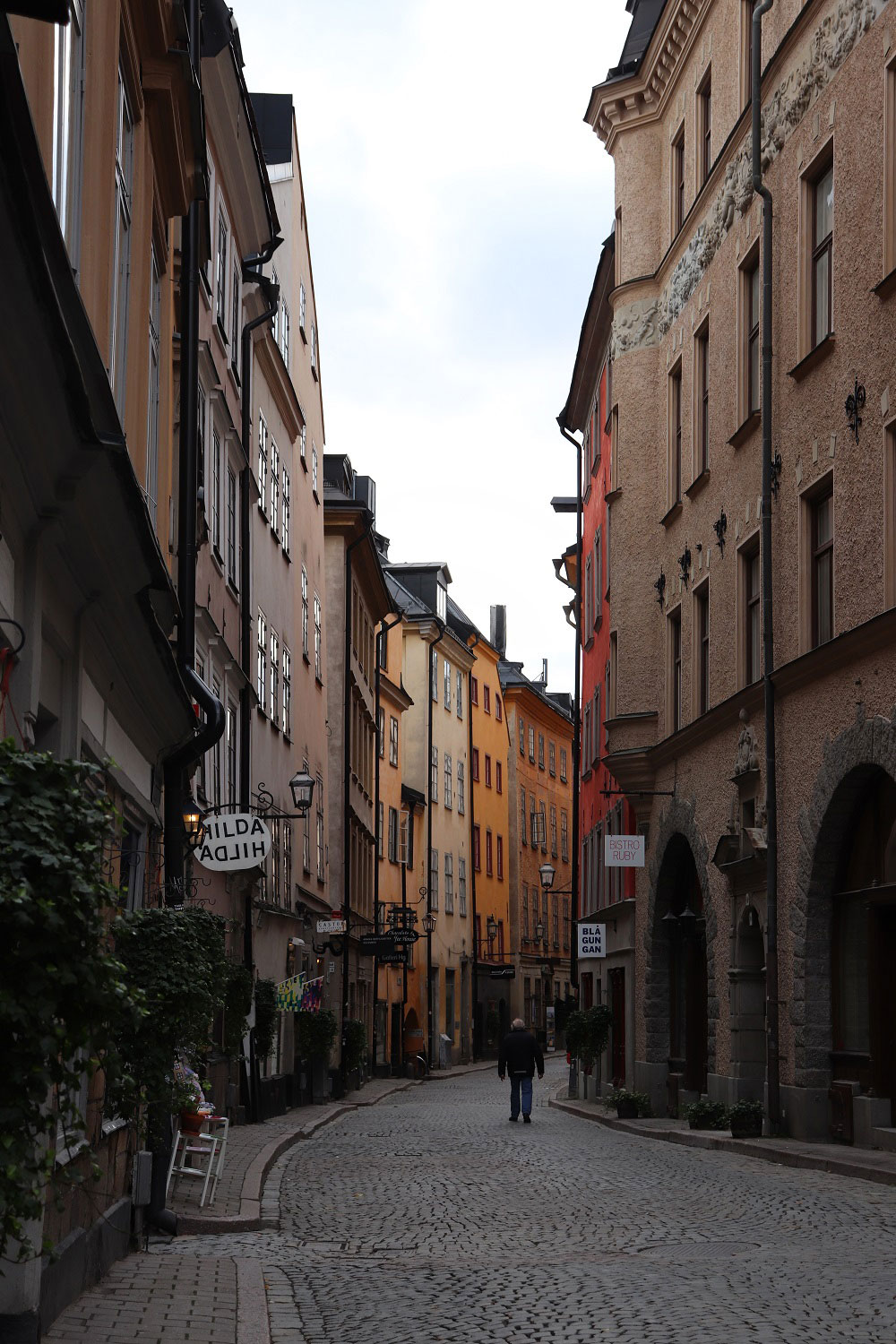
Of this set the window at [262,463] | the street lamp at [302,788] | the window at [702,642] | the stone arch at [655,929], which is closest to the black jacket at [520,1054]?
the stone arch at [655,929]

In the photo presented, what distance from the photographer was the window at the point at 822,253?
2139 centimetres

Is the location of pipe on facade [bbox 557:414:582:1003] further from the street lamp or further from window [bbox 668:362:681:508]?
the street lamp

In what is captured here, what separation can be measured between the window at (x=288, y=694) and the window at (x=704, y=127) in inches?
439

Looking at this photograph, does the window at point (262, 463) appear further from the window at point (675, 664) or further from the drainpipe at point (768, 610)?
the drainpipe at point (768, 610)

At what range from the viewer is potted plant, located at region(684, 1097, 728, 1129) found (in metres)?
23.7

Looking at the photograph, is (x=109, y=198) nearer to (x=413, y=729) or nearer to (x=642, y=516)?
(x=642, y=516)

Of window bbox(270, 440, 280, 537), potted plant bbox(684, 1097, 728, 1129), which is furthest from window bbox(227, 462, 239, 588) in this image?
potted plant bbox(684, 1097, 728, 1129)

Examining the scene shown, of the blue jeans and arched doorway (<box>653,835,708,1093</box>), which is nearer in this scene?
arched doorway (<box>653,835,708,1093</box>)

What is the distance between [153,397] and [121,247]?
256cm

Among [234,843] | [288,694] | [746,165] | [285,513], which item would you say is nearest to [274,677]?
[288,694]

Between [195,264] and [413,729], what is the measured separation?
53281 mm

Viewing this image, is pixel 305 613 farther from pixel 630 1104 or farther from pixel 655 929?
pixel 630 1104

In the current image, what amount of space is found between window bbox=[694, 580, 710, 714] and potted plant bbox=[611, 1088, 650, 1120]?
622cm

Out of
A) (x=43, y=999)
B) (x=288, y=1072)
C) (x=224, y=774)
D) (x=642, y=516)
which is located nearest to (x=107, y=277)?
(x=43, y=999)
